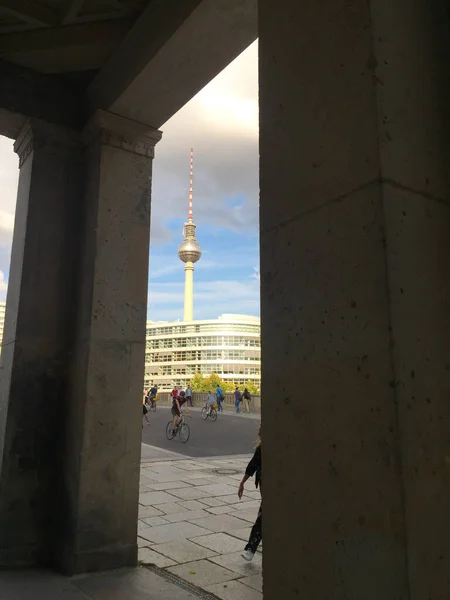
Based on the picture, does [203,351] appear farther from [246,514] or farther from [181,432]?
[246,514]

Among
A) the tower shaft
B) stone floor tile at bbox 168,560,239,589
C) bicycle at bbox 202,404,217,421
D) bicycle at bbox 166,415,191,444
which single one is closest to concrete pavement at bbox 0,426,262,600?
stone floor tile at bbox 168,560,239,589

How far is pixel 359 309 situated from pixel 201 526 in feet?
16.2

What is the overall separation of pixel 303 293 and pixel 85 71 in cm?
410

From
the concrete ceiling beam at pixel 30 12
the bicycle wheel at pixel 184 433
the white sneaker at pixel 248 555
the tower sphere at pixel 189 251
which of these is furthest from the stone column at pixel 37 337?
the tower sphere at pixel 189 251

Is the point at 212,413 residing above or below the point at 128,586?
above

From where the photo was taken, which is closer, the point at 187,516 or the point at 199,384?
the point at 187,516

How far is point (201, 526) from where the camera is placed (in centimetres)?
570

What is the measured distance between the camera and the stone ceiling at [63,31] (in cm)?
388

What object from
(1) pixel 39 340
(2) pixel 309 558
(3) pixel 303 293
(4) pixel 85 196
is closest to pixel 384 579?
(2) pixel 309 558

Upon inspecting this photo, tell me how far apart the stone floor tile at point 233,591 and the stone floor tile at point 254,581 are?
0.05 metres

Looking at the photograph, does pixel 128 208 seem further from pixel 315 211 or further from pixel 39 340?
pixel 315 211

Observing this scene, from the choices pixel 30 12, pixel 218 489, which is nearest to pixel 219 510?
pixel 218 489

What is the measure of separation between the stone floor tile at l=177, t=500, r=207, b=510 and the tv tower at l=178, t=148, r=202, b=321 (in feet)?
343

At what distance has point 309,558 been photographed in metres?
1.75
